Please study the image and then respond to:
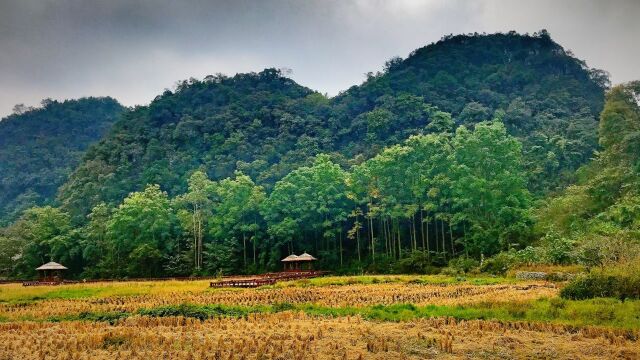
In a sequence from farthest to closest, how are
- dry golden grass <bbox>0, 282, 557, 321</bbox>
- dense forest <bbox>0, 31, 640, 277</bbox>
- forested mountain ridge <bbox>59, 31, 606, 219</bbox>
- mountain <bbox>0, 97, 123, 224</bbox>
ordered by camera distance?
mountain <bbox>0, 97, 123, 224</bbox> → forested mountain ridge <bbox>59, 31, 606, 219</bbox> → dense forest <bbox>0, 31, 640, 277</bbox> → dry golden grass <bbox>0, 282, 557, 321</bbox>

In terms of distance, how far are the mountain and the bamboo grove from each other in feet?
106

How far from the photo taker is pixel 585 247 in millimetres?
26094

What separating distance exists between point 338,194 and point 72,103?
107 metres

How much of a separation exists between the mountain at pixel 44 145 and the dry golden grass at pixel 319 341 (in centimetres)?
8073

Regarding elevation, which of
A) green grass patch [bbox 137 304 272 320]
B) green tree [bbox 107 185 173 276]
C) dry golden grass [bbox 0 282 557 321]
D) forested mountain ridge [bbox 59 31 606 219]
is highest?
forested mountain ridge [bbox 59 31 606 219]

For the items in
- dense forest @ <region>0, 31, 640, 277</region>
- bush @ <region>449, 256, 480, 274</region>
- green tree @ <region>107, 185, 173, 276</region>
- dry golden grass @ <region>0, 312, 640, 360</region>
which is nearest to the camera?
dry golden grass @ <region>0, 312, 640, 360</region>

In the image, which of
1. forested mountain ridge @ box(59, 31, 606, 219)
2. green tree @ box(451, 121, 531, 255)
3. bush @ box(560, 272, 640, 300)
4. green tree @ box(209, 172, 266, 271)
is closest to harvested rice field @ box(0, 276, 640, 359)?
bush @ box(560, 272, 640, 300)

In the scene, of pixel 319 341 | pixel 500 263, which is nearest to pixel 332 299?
pixel 319 341

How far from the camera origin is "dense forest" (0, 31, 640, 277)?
39.8 meters

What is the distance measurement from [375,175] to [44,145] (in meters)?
86.7

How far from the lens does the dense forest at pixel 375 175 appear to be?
1566 inches

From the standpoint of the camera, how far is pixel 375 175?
47.7 meters

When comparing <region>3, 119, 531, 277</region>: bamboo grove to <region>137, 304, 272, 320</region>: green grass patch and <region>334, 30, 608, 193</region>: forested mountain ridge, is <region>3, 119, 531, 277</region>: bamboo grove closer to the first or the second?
<region>334, 30, 608, 193</region>: forested mountain ridge

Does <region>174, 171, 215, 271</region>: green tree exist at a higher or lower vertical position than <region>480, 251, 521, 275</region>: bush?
higher
